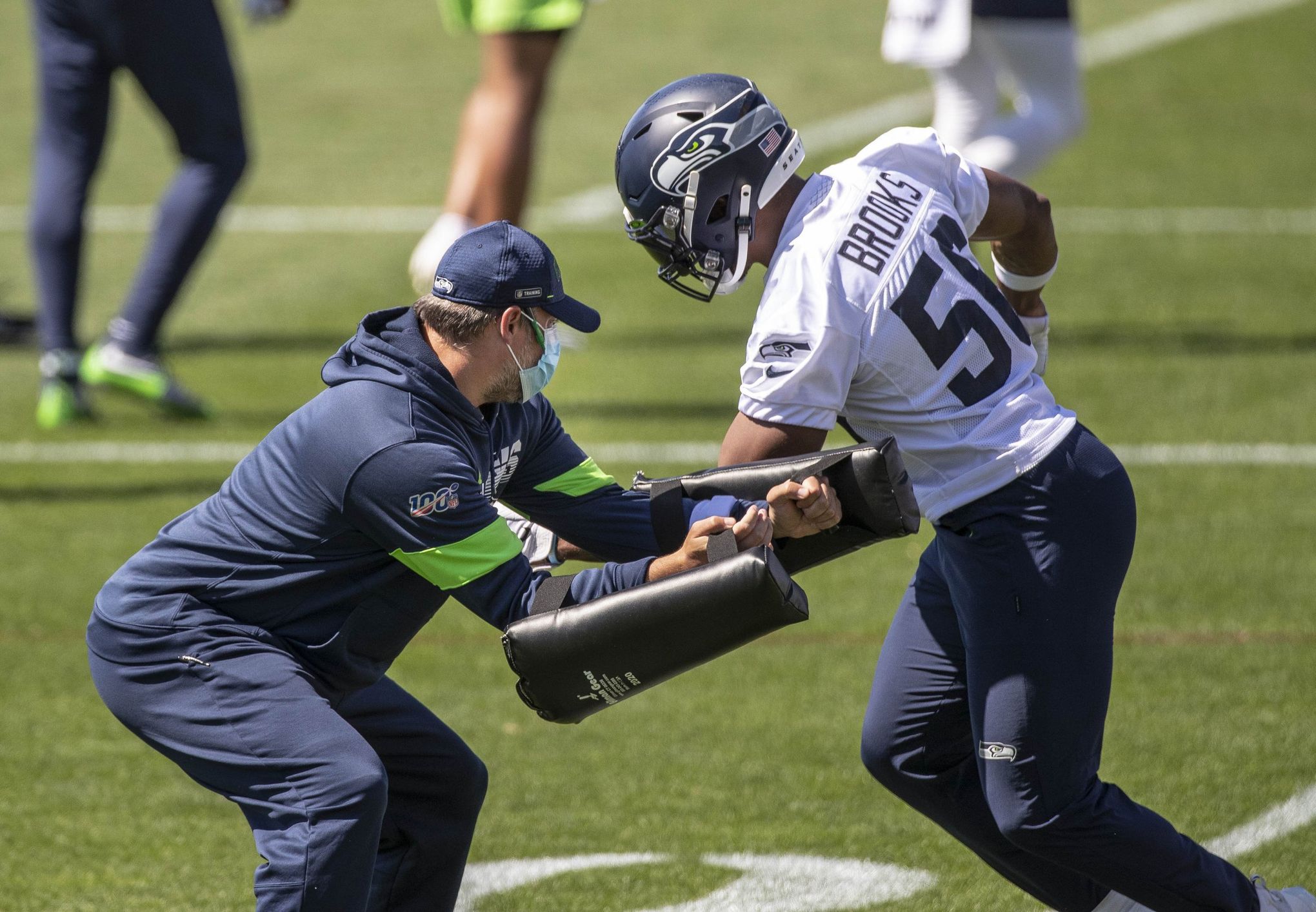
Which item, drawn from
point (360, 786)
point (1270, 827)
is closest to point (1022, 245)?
point (1270, 827)

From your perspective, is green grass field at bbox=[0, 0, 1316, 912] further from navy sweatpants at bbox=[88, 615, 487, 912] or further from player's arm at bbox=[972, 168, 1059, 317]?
player's arm at bbox=[972, 168, 1059, 317]

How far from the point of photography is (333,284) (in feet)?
34.7

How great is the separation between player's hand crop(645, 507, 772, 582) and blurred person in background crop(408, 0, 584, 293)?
14.9ft

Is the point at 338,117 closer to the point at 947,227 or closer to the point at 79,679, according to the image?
the point at 79,679

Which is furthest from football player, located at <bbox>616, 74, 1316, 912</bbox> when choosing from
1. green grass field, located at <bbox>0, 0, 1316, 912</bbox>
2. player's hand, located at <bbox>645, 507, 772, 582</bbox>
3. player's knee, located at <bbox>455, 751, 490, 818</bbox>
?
player's knee, located at <bbox>455, 751, 490, 818</bbox>

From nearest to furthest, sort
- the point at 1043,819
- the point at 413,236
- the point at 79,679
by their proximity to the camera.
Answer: the point at 1043,819
the point at 79,679
the point at 413,236

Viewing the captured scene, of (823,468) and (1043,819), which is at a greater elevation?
(823,468)

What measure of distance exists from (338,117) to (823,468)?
11.5 m

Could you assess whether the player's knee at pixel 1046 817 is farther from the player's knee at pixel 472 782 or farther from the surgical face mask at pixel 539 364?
the surgical face mask at pixel 539 364

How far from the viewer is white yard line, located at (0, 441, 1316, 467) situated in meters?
7.57

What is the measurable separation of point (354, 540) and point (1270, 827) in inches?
98.9

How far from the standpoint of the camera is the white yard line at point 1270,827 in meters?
4.38

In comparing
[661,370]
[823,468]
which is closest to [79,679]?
[823,468]

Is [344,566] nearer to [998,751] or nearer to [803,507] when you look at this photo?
[803,507]
